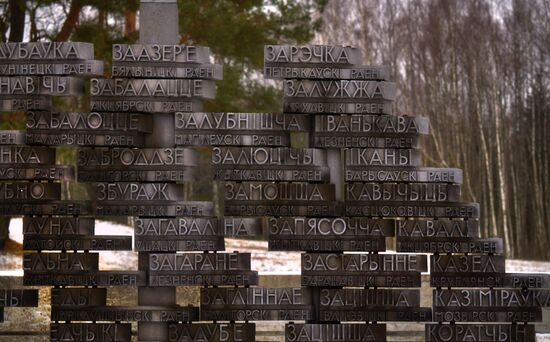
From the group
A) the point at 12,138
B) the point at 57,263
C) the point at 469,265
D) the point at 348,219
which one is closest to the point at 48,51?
the point at 12,138

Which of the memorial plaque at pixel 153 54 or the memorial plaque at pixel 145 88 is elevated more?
the memorial plaque at pixel 153 54

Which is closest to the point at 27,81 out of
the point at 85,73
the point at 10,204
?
the point at 85,73

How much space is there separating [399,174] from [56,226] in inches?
110

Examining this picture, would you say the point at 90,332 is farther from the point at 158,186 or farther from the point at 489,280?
the point at 489,280

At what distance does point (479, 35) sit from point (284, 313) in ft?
74.1

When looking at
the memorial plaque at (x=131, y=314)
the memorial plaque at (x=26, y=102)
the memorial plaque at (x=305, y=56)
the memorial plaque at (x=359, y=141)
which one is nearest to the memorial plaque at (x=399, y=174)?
the memorial plaque at (x=359, y=141)

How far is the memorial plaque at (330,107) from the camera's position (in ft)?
26.4

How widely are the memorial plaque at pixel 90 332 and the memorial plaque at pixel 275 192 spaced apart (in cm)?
135

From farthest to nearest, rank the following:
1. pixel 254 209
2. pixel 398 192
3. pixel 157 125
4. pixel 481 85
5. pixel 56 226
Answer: pixel 481 85 → pixel 157 125 → pixel 56 226 → pixel 398 192 → pixel 254 209

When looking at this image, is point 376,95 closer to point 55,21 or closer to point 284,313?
point 284,313

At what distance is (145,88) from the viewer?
26.7ft

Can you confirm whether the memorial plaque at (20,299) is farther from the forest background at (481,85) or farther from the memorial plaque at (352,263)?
the forest background at (481,85)

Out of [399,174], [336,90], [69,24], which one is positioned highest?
[69,24]

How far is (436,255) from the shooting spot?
811 centimetres
